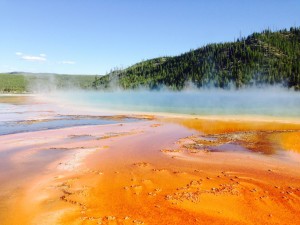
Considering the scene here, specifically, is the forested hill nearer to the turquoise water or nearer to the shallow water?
the turquoise water

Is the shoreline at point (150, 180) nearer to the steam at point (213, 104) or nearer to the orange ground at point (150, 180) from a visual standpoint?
the orange ground at point (150, 180)

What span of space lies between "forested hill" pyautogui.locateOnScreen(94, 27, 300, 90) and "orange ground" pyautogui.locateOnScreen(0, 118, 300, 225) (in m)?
88.2

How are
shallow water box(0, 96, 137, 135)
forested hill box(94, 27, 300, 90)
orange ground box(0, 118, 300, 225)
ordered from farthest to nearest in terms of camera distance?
forested hill box(94, 27, 300, 90), shallow water box(0, 96, 137, 135), orange ground box(0, 118, 300, 225)

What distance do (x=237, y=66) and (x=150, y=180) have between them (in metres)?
119

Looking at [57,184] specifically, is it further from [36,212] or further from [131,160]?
[131,160]

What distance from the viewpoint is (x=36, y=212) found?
8695 mm

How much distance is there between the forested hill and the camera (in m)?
111

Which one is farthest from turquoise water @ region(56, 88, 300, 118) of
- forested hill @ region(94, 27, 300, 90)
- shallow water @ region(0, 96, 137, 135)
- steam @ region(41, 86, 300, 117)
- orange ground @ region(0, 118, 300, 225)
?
orange ground @ region(0, 118, 300, 225)

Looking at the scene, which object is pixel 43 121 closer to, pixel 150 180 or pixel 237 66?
pixel 150 180

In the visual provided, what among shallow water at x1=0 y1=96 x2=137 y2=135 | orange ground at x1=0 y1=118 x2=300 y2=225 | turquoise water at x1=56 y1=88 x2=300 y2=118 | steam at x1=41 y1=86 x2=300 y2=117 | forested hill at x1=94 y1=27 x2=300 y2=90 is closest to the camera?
orange ground at x1=0 y1=118 x2=300 y2=225

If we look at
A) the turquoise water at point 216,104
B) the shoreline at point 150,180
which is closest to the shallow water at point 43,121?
the shoreline at point 150,180

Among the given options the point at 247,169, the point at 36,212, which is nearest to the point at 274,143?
the point at 247,169

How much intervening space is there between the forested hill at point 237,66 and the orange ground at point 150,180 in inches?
3474

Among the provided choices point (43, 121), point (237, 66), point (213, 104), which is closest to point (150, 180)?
point (43, 121)
